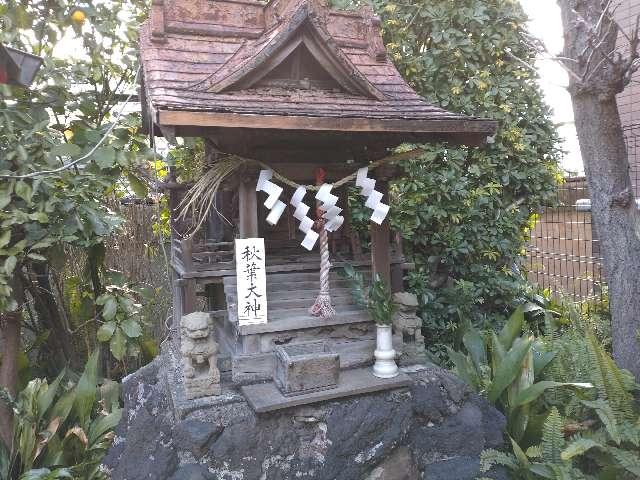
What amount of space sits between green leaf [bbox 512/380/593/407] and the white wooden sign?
7.52 feet

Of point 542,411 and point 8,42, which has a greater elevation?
point 8,42

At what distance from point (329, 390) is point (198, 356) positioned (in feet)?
3.19

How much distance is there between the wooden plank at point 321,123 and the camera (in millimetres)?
2939

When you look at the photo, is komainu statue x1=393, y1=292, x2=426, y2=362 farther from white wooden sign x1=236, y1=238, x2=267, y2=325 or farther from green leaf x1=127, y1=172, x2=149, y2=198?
green leaf x1=127, y1=172, x2=149, y2=198

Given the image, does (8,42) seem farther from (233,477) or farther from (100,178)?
(233,477)

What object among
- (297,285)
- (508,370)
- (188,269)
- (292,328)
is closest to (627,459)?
(508,370)

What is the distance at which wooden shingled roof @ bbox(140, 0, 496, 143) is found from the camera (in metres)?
3.21

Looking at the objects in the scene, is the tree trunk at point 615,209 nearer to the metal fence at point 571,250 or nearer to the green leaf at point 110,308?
the metal fence at point 571,250

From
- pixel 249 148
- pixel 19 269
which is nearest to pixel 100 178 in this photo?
pixel 19 269

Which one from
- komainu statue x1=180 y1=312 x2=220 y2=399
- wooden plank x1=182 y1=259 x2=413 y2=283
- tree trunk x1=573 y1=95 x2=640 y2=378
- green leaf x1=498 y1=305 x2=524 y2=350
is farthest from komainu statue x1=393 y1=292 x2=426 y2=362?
tree trunk x1=573 y1=95 x2=640 y2=378

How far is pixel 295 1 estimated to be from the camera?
3.89 meters

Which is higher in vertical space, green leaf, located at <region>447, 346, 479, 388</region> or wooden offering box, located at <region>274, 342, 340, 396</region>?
wooden offering box, located at <region>274, 342, 340, 396</region>

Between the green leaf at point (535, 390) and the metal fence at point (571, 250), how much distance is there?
3.45 m

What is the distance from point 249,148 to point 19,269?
273cm
